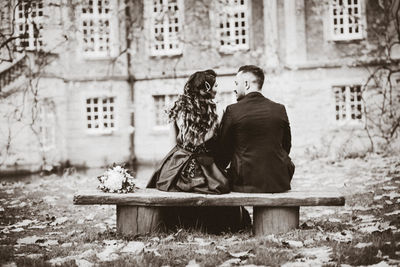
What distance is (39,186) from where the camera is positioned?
485 inches

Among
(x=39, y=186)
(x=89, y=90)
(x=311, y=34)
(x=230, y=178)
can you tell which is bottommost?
(x=39, y=186)

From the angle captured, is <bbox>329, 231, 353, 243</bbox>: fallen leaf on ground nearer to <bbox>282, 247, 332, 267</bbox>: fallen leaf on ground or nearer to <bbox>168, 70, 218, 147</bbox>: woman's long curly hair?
<bbox>282, 247, 332, 267</bbox>: fallen leaf on ground

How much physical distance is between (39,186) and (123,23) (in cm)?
1088

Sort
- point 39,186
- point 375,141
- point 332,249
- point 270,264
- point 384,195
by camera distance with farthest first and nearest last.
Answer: point 375,141 → point 39,186 → point 384,195 → point 332,249 → point 270,264

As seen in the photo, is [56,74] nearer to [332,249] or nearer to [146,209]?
[146,209]

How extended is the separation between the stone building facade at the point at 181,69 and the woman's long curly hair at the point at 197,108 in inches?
520

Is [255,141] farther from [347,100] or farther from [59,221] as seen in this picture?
[347,100]

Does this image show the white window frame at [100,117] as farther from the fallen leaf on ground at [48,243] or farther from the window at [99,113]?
the fallen leaf on ground at [48,243]

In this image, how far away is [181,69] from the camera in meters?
20.8

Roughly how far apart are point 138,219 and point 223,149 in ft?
4.30

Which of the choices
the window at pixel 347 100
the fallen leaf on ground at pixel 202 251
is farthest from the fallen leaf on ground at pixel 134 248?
the window at pixel 347 100


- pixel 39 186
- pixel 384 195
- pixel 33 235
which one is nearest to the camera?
pixel 33 235

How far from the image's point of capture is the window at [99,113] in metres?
21.5

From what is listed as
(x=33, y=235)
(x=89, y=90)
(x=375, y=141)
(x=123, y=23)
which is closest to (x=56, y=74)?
(x=89, y=90)
